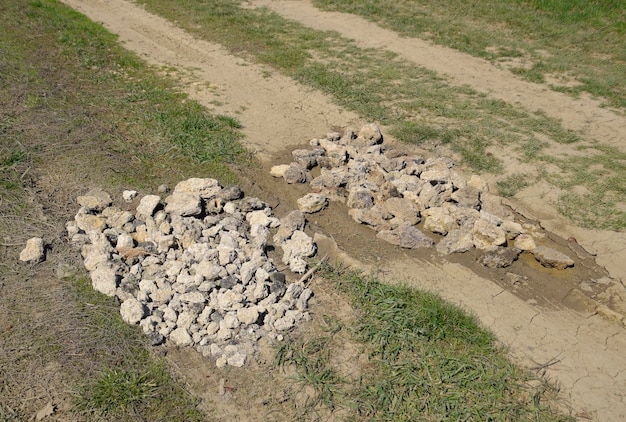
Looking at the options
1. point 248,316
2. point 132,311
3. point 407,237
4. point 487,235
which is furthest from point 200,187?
point 487,235

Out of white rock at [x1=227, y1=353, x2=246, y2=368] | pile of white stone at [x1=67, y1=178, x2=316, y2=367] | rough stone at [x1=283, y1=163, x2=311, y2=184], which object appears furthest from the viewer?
rough stone at [x1=283, y1=163, x2=311, y2=184]

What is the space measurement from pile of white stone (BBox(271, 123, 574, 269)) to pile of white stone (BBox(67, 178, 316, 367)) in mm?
870

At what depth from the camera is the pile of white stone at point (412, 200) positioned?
251 inches

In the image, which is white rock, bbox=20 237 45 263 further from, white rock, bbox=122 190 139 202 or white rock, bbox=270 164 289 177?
white rock, bbox=270 164 289 177

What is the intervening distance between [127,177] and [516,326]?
491cm

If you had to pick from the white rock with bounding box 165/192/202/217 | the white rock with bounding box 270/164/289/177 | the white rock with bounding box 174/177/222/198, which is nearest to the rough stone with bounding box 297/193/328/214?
the white rock with bounding box 270/164/289/177

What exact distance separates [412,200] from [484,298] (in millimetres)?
1745

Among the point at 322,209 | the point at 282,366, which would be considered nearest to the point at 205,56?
the point at 322,209

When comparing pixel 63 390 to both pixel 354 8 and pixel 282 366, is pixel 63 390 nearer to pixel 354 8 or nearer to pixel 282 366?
pixel 282 366

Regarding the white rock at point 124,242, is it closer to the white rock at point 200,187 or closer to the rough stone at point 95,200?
the rough stone at point 95,200

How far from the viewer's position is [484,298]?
18.8 ft

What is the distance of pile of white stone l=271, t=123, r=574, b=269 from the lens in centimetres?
638

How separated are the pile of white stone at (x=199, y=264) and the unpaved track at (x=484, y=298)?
124cm

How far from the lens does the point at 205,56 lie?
Answer: 11.2m
